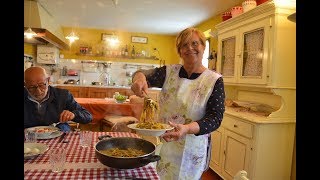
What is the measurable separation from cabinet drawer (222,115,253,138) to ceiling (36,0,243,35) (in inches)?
64.7

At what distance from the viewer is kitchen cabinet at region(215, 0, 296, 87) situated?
A: 2057 mm

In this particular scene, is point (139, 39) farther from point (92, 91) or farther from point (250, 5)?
point (250, 5)

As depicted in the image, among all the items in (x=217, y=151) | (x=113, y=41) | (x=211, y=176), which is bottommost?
(x=211, y=176)

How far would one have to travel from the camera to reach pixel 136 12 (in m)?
3.96

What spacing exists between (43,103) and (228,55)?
2055mm

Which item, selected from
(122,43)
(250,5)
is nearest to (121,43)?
(122,43)

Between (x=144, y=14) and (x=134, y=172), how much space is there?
3534 millimetres

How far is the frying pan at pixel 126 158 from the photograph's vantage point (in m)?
0.82

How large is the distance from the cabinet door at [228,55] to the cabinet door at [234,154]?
659 millimetres

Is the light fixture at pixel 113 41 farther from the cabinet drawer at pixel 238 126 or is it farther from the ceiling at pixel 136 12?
the cabinet drawer at pixel 238 126
